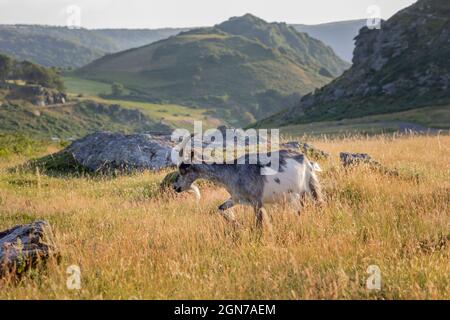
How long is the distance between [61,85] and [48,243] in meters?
Answer: 183

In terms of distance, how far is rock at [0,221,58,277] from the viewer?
7043 millimetres

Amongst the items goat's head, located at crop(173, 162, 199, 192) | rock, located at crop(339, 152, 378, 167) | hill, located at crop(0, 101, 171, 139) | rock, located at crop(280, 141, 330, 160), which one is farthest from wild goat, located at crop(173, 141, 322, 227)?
hill, located at crop(0, 101, 171, 139)

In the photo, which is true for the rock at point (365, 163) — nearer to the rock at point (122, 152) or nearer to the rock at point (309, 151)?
the rock at point (309, 151)

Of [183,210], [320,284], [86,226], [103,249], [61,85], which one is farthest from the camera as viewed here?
[61,85]

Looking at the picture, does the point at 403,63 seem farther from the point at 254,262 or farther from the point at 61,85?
the point at 61,85

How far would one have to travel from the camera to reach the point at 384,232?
8.21 meters

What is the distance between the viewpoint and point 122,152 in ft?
70.3

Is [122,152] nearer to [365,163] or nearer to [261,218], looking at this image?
[365,163]

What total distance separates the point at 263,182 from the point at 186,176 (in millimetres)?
2002

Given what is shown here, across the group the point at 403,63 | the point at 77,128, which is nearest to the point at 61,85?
the point at 77,128

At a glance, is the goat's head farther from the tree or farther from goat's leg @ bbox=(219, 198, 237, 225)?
the tree

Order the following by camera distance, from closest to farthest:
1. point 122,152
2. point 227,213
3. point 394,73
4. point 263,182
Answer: point 263,182
point 227,213
point 122,152
point 394,73

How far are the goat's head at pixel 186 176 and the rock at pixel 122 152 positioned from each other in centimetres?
1014

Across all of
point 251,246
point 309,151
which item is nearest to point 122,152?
point 309,151
